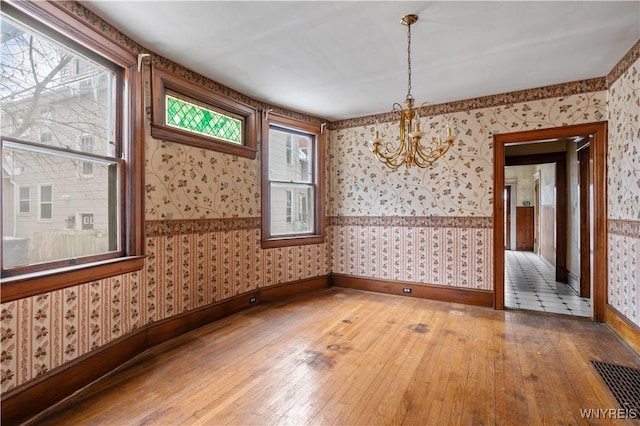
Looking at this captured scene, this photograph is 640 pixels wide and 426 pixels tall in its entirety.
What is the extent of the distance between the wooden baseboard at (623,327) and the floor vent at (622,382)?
38 centimetres

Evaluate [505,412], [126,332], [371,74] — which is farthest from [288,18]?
[505,412]

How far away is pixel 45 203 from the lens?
208 cm

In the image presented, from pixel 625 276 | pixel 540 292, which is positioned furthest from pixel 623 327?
pixel 540 292

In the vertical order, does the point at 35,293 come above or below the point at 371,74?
below

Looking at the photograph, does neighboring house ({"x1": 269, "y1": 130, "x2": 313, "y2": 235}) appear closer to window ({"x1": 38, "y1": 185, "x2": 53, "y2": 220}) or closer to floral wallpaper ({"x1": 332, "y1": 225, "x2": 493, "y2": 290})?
floral wallpaper ({"x1": 332, "y1": 225, "x2": 493, "y2": 290})

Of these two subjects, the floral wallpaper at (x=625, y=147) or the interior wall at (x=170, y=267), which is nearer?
the interior wall at (x=170, y=267)

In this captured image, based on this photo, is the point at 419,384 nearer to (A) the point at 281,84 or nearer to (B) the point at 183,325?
(B) the point at 183,325

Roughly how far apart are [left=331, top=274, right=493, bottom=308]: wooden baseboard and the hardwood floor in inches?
16.9

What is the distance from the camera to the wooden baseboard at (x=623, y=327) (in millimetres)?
2643

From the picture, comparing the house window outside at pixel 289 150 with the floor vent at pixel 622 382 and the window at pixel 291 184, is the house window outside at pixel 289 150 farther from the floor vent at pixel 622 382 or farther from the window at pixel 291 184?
the floor vent at pixel 622 382

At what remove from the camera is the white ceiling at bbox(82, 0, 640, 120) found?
86.2 inches

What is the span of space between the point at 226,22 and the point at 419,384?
301 cm

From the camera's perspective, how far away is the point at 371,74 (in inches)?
128

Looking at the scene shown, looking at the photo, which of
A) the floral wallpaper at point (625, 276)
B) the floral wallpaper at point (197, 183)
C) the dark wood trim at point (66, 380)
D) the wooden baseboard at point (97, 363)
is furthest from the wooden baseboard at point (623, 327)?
the dark wood trim at point (66, 380)
